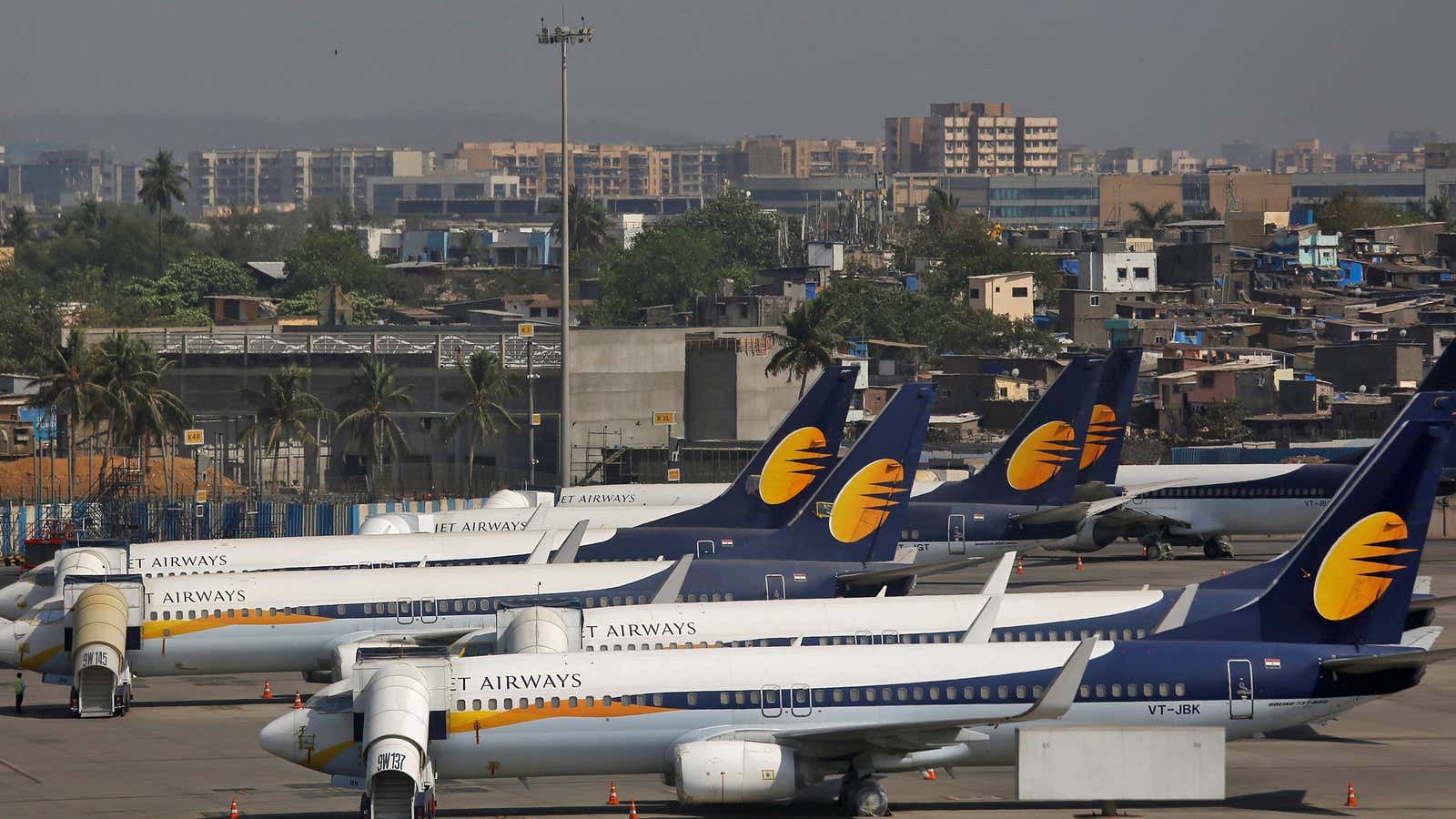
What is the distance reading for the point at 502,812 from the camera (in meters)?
34.7

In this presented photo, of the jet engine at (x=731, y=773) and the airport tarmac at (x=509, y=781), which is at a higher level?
the jet engine at (x=731, y=773)

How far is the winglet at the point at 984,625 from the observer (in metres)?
38.0

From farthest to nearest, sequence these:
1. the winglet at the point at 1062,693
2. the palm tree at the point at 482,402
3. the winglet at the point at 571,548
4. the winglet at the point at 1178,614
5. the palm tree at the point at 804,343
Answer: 1. the palm tree at the point at 804,343
2. the palm tree at the point at 482,402
3. the winglet at the point at 571,548
4. the winglet at the point at 1178,614
5. the winglet at the point at 1062,693

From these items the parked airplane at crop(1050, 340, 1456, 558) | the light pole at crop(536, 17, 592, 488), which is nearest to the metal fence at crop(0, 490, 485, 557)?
the light pole at crop(536, 17, 592, 488)

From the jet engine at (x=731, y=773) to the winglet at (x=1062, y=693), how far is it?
421 cm

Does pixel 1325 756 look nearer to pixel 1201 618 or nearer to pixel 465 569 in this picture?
pixel 1201 618

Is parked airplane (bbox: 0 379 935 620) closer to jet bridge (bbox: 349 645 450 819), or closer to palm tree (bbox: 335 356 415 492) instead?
jet bridge (bbox: 349 645 450 819)

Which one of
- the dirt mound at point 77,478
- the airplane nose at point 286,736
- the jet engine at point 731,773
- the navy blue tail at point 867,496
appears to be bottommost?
the dirt mound at point 77,478

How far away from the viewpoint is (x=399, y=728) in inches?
1249

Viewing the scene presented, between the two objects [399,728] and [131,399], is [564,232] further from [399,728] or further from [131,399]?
[399,728]

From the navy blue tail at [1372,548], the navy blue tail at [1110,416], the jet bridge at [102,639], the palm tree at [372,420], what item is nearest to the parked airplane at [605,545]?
the jet bridge at [102,639]

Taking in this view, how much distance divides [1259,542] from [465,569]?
5523 cm

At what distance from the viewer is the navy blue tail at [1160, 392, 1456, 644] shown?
36.1 m

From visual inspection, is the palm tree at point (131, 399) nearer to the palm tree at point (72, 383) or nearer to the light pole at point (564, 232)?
the palm tree at point (72, 383)
